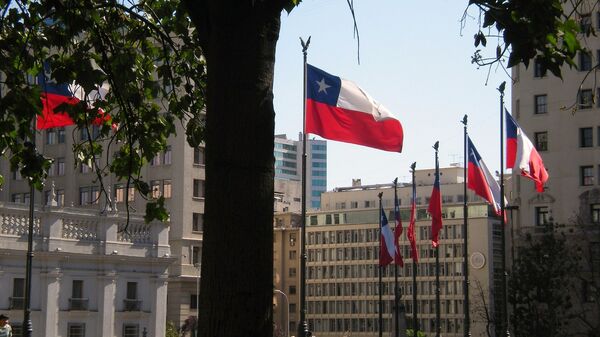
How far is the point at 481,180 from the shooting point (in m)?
49.3

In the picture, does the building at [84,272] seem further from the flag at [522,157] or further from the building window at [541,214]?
the building window at [541,214]

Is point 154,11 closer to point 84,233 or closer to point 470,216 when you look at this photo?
point 84,233

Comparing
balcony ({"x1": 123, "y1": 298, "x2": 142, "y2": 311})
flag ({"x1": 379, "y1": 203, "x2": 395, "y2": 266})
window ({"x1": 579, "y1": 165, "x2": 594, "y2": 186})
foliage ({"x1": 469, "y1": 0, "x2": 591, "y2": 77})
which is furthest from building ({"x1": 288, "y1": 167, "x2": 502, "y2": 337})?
foliage ({"x1": 469, "y1": 0, "x2": 591, "y2": 77})

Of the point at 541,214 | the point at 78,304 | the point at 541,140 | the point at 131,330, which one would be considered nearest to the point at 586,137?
the point at 541,140

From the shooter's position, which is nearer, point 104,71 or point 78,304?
point 104,71

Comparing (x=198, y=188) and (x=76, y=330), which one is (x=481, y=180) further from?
(x=198, y=188)

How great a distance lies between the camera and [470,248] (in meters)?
150

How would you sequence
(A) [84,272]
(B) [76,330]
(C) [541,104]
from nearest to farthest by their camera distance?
(B) [76,330] → (A) [84,272] → (C) [541,104]

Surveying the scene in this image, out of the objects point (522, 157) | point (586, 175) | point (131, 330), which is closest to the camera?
point (522, 157)

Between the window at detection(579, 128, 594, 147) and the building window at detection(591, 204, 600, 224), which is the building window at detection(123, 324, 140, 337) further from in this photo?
the window at detection(579, 128, 594, 147)

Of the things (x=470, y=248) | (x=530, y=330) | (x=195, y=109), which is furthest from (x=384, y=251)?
(x=470, y=248)

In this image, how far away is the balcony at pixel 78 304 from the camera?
202 feet

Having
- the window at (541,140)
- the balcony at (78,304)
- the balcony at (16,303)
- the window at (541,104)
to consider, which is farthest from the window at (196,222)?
the window at (541,104)

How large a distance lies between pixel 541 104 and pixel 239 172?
8037 centimetres
